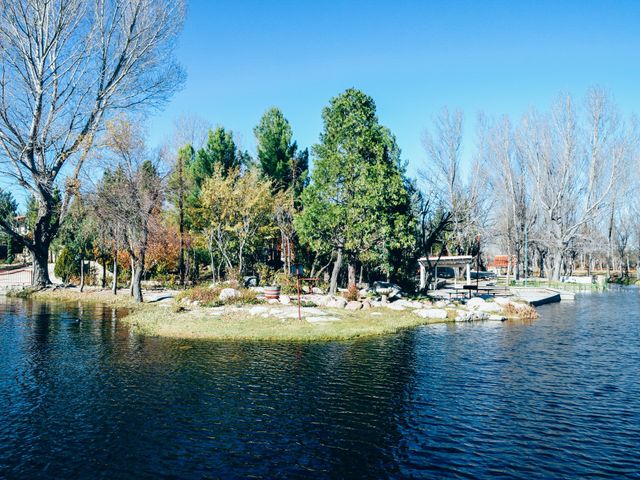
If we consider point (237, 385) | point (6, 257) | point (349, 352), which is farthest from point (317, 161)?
point (6, 257)

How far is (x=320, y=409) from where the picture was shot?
11.9 meters

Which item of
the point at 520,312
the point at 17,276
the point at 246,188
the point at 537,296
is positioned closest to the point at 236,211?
the point at 246,188

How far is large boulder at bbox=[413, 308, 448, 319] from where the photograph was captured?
2725cm

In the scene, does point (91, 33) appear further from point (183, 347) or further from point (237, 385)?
point (237, 385)

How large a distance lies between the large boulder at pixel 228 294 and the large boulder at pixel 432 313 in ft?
36.7

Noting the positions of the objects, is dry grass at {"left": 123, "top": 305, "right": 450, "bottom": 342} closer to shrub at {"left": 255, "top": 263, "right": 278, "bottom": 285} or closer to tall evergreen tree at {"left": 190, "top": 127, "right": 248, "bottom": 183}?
shrub at {"left": 255, "top": 263, "right": 278, "bottom": 285}

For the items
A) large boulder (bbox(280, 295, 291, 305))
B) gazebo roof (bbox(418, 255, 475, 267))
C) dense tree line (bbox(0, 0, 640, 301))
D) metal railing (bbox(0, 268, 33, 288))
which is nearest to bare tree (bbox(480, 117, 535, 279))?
dense tree line (bbox(0, 0, 640, 301))

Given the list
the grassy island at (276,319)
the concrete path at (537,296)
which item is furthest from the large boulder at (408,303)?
the concrete path at (537,296)

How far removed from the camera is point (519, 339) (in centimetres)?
2112

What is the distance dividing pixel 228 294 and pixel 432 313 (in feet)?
41.3

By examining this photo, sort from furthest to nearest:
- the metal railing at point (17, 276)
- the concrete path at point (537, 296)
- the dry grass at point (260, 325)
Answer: the metal railing at point (17, 276) < the concrete path at point (537, 296) < the dry grass at point (260, 325)

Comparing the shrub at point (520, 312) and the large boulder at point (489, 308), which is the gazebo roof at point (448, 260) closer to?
the large boulder at point (489, 308)

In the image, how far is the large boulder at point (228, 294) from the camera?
1129 inches

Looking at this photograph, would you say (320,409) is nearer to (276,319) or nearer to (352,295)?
(276,319)
